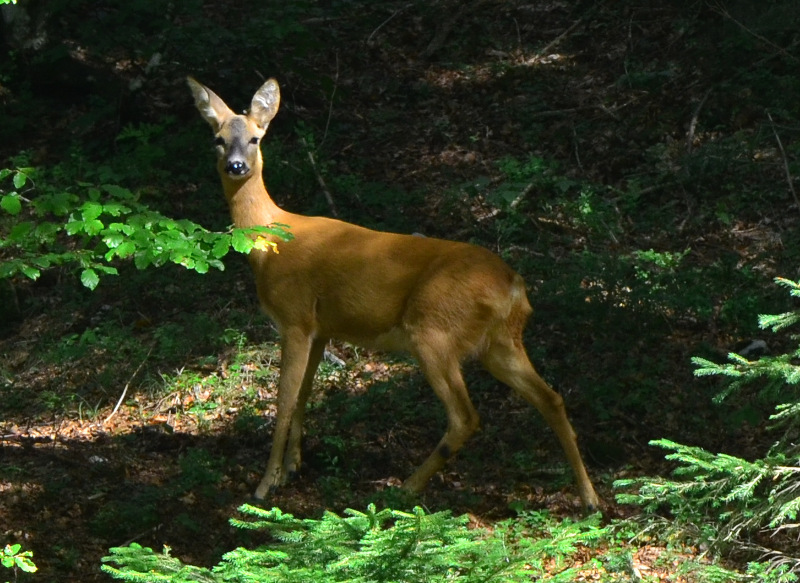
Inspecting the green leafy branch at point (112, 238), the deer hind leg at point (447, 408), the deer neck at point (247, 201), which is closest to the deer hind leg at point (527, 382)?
the deer hind leg at point (447, 408)

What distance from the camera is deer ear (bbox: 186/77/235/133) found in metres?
7.51

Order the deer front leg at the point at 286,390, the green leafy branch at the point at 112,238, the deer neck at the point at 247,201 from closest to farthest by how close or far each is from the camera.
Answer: the green leafy branch at the point at 112,238
the deer front leg at the point at 286,390
the deer neck at the point at 247,201

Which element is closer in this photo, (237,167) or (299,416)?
(237,167)

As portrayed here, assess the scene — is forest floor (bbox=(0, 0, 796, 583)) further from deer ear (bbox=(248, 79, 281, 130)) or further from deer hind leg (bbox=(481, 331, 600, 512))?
deer ear (bbox=(248, 79, 281, 130))

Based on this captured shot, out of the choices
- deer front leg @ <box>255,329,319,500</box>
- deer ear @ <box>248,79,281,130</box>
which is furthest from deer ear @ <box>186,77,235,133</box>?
deer front leg @ <box>255,329,319,500</box>

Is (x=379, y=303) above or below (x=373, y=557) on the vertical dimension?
below

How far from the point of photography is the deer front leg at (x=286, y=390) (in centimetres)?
724

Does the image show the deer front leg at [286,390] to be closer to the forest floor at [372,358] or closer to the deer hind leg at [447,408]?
the forest floor at [372,358]

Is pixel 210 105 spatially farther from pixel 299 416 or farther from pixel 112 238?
pixel 112 238

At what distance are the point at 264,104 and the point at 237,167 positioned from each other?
60 cm

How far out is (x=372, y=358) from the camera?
8875 millimetres

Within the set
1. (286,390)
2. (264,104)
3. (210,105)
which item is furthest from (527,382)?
(210,105)

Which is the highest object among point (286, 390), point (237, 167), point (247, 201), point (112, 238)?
point (112, 238)

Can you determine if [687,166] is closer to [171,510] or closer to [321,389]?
[321,389]
